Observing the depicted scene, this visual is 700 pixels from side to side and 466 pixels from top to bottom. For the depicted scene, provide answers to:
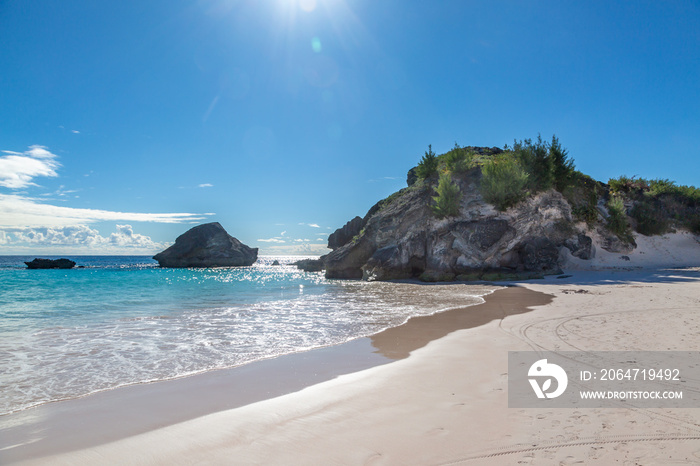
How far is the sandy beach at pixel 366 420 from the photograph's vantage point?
3.08m

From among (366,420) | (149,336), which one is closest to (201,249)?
(149,336)

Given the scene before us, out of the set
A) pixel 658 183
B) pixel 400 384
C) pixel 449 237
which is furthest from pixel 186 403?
pixel 658 183

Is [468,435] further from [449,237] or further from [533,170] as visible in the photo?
[533,170]

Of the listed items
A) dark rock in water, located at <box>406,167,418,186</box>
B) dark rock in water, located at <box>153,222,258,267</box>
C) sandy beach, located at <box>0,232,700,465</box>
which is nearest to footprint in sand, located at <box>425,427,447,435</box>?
sandy beach, located at <box>0,232,700,465</box>

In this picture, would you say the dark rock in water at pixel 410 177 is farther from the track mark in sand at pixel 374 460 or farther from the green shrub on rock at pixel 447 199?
the track mark in sand at pixel 374 460

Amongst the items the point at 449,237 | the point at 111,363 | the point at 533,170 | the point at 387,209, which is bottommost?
the point at 111,363

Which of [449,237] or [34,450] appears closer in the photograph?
[34,450]

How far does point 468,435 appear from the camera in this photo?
11.1 feet

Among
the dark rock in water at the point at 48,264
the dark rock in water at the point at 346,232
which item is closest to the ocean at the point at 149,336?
the dark rock in water at the point at 346,232

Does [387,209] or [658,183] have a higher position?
[658,183]

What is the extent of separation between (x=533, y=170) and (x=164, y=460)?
3262 cm

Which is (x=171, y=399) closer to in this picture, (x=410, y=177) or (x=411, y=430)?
(x=411, y=430)

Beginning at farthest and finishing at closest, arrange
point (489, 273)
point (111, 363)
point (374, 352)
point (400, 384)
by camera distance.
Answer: point (489, 273) → point (374, 352) → point (111, 363) → point (400, 384)

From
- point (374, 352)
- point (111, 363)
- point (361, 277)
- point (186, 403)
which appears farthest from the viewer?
point (361, 277)
